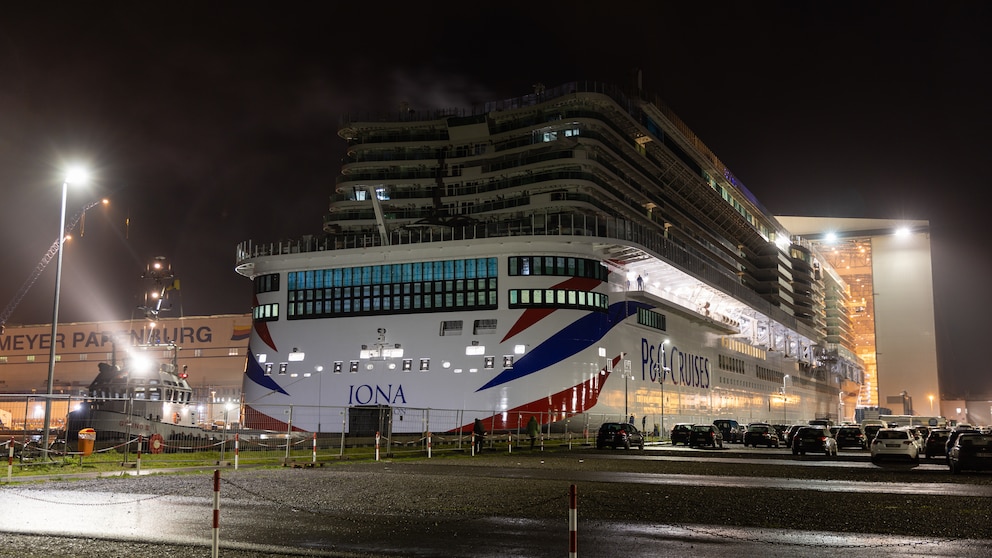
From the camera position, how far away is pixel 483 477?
2217 centimetres

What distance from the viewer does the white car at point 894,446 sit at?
32062 mm

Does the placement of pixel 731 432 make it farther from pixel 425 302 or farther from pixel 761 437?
pixel 425 302

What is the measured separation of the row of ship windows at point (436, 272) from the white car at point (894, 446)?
29.8m

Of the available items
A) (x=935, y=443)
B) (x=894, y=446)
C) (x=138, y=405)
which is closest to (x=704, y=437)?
(x=935, y=443)

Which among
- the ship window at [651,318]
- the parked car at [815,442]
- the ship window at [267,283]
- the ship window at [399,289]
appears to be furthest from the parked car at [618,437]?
the ship window at [267,283]

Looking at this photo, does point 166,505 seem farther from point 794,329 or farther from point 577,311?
point 794,329

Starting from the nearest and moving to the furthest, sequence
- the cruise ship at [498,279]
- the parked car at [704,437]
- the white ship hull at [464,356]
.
→ the parked car at [704,437] → the white ship hull at [464,356] → the cruise ship at [498,279]

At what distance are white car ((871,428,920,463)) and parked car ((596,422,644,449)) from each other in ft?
45.1

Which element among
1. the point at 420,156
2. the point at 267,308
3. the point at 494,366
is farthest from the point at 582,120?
the point at 267,308

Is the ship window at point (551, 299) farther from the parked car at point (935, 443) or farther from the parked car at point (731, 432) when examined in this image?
the parked car at point (935, 443)

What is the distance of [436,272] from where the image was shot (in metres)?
60.9

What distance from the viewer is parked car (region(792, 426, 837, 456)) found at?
3934 centimetres

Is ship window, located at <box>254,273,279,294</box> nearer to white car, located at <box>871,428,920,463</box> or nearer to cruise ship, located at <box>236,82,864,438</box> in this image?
cruise ship, located at <box>236,82,864,438</box>

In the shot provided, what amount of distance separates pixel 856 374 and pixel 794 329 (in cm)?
6679
